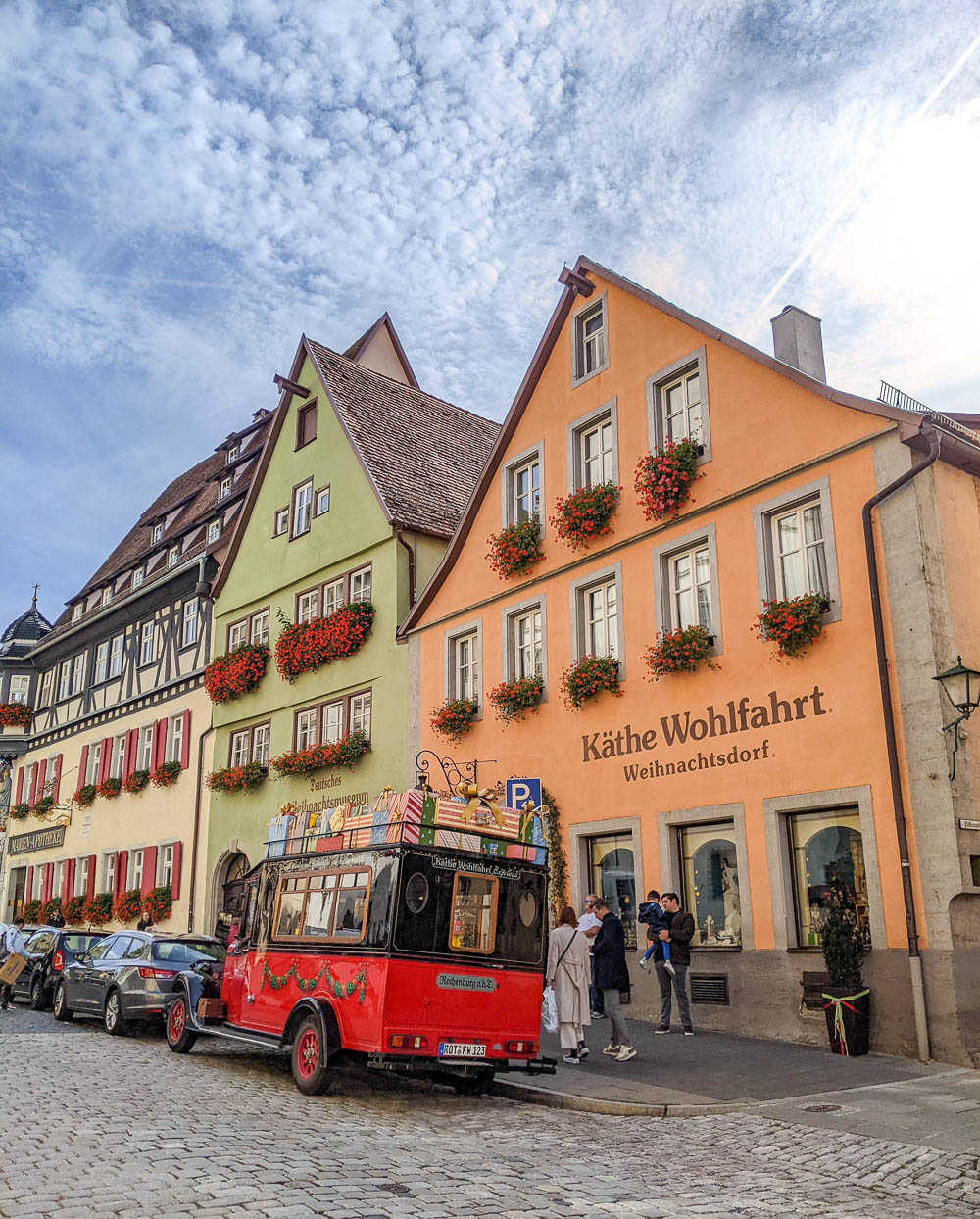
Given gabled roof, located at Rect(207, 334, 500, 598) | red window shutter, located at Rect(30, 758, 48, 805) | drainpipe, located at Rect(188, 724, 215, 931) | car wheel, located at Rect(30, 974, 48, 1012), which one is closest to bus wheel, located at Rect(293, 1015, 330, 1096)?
car wheel, located at Rect(30, 974, 48, 1012)

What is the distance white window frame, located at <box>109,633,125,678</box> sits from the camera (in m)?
35.1

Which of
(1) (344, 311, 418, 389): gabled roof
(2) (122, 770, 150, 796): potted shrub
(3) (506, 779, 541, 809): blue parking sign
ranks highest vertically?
(1) (344, 311, 418, 389): gabled roof

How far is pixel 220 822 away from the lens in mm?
27891

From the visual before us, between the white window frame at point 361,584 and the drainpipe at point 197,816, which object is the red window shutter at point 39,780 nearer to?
the drainpipe at point 197,816

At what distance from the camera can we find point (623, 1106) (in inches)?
406

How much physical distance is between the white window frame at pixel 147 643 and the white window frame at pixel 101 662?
273cm

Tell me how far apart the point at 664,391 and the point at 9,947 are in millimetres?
16326

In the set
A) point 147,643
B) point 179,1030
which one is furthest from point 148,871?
point 179,1030

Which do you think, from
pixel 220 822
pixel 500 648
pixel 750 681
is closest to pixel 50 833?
pixel 220 822

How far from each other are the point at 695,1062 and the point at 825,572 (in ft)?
20.5

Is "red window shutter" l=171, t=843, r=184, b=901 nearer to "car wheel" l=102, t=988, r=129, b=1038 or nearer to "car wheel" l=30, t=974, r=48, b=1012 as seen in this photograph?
"car wheel" l=30, t=974, r=48, b=1012

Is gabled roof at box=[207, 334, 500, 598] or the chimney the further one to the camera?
gabled roof at box=[207, 334, 500, 598]

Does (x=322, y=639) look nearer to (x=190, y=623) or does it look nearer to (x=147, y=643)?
(x=190, y=623)

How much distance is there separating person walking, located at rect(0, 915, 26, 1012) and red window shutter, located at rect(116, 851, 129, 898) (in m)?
6.51
